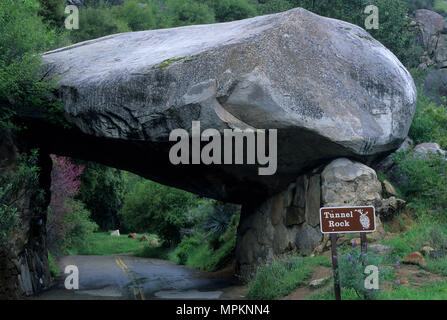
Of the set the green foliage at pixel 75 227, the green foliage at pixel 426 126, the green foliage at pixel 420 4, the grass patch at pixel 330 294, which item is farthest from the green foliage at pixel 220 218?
the green foliage at pixel 420 4

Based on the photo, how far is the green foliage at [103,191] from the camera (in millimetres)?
26719

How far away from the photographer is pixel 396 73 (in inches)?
418

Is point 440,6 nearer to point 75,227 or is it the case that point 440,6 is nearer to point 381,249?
point 75,227

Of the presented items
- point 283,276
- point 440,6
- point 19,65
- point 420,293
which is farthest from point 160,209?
point 440,6

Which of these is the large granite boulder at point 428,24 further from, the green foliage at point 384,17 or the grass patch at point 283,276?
the grass patch at point 283,276

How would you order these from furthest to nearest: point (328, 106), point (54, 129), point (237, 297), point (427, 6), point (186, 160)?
1. point (427, 6)
2. point (54, 129)
3. point (186, 160)
4. point (237, 297)
5. point (328, 106)

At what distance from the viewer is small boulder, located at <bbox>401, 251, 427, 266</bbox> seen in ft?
26.9

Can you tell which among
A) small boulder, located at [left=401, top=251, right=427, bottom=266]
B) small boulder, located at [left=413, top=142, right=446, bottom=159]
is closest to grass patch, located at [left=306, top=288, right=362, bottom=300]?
small boulder, located at [left=401, top=251, right=427, bottom=266]

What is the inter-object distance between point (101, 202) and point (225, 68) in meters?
28.8

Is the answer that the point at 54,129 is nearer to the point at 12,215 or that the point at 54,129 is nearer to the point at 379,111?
the point at 12,215

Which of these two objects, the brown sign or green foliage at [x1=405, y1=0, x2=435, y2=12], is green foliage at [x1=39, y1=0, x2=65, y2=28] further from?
green foliage at [x1=405, y1=0, x2=435, y2=12]

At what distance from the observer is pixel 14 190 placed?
35.6ft
